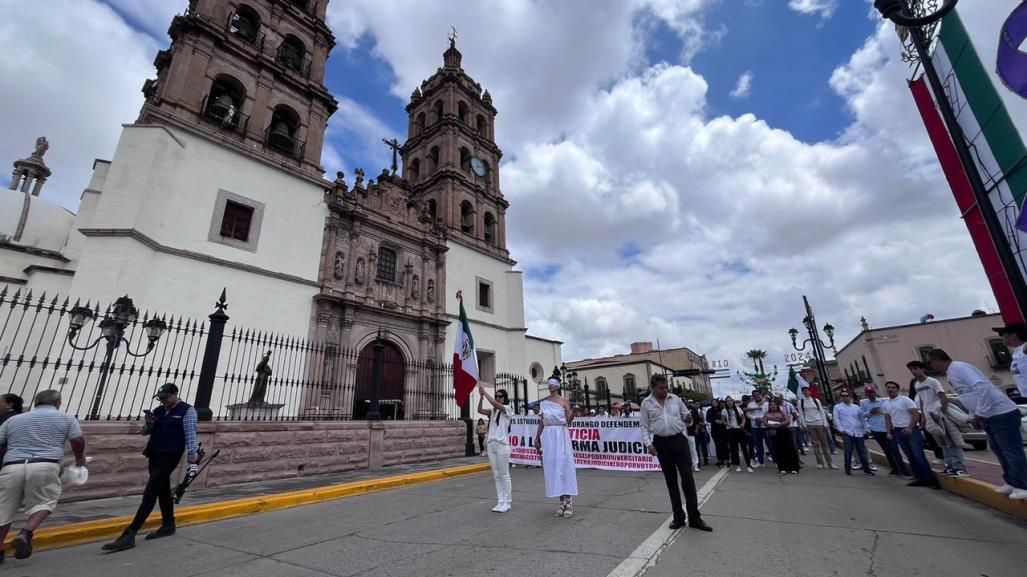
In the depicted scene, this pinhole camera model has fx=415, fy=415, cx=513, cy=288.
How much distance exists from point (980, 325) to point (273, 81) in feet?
155

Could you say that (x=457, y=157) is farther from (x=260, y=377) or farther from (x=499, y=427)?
(x=499, y=427)

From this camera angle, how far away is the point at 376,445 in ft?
34.1

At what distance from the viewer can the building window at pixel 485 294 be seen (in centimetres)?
2344

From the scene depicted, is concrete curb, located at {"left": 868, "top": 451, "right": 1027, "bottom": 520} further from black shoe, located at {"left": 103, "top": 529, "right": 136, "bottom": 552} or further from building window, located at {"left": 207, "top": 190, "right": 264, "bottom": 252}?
building window, located at {"left": 207, "top": 190, "right": 264, "bottom": 252}

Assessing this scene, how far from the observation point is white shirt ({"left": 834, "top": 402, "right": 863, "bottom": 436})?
8.30 meters

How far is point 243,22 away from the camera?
18578 millimetres

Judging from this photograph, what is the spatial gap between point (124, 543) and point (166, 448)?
0.92 meters

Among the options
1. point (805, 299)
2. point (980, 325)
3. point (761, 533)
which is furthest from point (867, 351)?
point (761, 533)

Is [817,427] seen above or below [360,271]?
below

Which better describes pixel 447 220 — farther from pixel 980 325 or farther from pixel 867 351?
pixel 980 325

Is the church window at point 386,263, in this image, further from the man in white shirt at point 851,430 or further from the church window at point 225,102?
the man in white shirt at point 851,430

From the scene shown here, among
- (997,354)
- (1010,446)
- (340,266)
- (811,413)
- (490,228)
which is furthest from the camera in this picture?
(997,354)

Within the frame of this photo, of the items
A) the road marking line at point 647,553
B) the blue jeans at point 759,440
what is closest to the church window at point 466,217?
the blue jeans at point 759,440

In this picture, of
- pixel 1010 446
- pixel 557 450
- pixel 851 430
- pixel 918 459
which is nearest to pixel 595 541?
pixel 557 450
